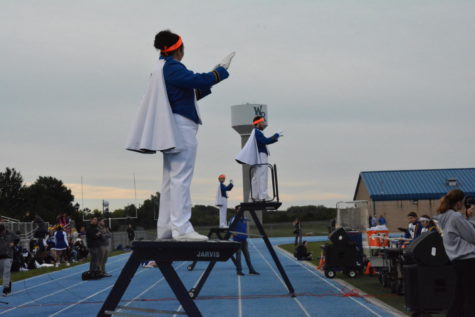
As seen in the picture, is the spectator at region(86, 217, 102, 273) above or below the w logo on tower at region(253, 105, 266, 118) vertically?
below

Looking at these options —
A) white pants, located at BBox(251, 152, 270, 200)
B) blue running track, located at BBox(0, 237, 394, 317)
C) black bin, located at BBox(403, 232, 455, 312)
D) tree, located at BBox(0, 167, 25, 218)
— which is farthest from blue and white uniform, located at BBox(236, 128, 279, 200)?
tree, located at BBox(0, 167, 25, 218)

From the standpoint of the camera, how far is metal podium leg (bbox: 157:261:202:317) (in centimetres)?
540

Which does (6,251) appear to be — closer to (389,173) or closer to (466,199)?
(466,199)

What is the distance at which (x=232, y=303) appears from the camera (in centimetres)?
1245

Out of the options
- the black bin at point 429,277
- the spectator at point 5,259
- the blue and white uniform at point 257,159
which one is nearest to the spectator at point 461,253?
the black bin at point 429,277

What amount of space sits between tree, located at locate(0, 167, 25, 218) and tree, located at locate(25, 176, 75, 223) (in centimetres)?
103

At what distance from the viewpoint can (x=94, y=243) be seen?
20297 mm

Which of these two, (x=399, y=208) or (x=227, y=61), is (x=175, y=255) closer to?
(x=227, y=61)

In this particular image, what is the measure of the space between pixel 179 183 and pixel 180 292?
3.09ft

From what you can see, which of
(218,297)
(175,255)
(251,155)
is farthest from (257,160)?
(175,255)

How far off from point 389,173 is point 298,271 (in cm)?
4789

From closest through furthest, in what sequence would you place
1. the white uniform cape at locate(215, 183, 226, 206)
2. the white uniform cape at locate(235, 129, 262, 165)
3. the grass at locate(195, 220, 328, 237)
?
the white uniform cape at locate(235, 129, 262, 165)
the white uniform cape at locate(215, 183, 226, 206)
the grass at locate(195, 220, 328, 237)

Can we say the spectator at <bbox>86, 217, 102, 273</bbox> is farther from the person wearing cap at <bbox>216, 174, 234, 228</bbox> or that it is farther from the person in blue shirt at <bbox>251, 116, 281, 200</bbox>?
the person in blue shirt at <bbox>251, 116, 281, 200</bbox>

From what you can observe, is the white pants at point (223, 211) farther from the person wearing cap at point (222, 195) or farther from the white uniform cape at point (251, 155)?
the white uniform cape at point (251, 155)
